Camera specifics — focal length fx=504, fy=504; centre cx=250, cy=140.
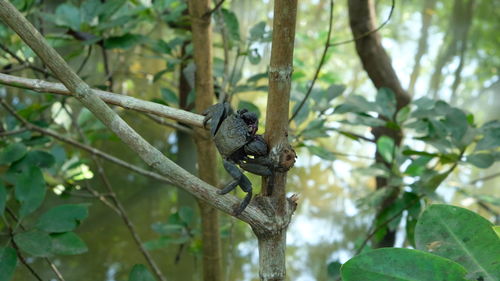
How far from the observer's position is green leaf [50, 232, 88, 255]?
2.98 feet

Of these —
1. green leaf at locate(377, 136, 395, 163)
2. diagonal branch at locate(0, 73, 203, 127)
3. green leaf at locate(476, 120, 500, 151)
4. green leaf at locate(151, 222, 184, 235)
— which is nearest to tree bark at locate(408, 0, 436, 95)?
green leaf at locate(377, 136, 395, 163)

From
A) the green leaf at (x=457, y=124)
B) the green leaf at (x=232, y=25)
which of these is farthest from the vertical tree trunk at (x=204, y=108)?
the green leaf at (x=457, y=124)

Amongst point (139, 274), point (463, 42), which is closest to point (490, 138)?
point (139, 274)

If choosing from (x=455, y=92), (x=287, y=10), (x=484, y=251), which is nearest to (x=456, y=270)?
(x=484, y=251)

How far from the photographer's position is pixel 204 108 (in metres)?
1.08

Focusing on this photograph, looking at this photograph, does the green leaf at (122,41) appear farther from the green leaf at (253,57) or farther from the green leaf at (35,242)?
the green leaf at (35,242)

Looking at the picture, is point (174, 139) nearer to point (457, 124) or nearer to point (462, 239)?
point (457, 124)

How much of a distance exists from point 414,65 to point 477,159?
2.02 m

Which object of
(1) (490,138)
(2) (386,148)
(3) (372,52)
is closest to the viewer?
(1) (490,138)

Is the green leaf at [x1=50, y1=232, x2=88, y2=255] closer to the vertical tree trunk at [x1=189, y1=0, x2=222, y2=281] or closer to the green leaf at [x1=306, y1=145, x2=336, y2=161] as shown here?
the vertical tree trunk at [x1=189, y1=0, x2=222, y2=281]

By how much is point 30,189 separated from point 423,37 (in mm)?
2874

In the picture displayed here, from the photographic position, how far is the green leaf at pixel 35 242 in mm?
837

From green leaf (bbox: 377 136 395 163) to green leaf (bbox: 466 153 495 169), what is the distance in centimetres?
23

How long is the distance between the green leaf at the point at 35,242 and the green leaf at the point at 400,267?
0.55 metres
